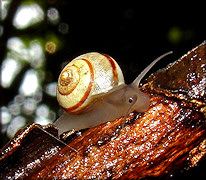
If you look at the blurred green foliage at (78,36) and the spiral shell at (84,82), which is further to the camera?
the blurred green foliage at (78,36)

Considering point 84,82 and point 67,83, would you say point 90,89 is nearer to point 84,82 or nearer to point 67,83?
point 84,82

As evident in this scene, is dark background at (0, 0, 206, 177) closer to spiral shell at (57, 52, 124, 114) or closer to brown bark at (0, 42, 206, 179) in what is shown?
spiral shell at (57, 52, 124, 114)

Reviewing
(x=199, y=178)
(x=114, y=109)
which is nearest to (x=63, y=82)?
(x=114, y=109)

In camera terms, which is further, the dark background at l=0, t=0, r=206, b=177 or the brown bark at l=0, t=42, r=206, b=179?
the dark background at l=0, t=0, r=206, b=177

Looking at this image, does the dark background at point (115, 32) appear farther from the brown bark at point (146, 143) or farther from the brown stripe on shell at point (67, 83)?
the brown bark at point (146, 143)

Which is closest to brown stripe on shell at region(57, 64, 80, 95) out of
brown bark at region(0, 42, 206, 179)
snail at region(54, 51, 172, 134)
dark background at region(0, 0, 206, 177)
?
snail at region(54, 51, 172, 134)

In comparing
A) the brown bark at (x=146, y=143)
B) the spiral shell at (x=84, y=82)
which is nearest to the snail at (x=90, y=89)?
the spiral shell at (x=84, y=82)

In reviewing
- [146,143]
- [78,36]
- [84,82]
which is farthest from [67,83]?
[78,36]
